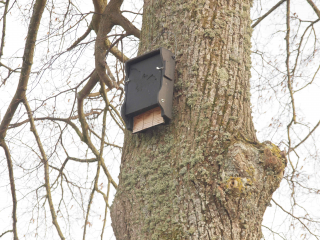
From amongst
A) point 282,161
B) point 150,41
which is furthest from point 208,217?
point 150,41

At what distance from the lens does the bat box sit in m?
1.56

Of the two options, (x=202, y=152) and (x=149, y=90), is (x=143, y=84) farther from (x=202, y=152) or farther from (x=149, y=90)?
(x=202, y=152)

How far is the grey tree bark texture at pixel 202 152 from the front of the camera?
53.6 inches

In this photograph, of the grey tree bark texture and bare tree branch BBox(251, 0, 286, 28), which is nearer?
the grey tree bark texture

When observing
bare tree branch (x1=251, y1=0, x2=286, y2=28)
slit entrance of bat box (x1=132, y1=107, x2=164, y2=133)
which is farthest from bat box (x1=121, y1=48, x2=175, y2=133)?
bare tree branch (x1=251, y1=0, x2=286, y2=28)

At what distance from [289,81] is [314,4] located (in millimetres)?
665

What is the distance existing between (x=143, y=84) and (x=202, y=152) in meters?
0.44

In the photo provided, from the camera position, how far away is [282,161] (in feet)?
5.00

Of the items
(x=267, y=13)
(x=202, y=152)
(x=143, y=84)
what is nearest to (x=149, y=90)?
(x=143, y=84)

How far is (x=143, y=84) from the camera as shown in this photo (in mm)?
1671

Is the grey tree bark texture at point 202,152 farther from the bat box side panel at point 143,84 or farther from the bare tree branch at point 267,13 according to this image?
the bare tree branch at point 267,13

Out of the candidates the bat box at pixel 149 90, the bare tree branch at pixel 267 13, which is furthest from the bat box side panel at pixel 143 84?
the bare tree branch at pixel 267 13

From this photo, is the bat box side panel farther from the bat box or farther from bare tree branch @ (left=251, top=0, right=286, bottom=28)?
bare tree branch @ (left=251, top=0, right=286, bottom=28)

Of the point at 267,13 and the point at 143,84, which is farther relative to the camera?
the point at 267,13
